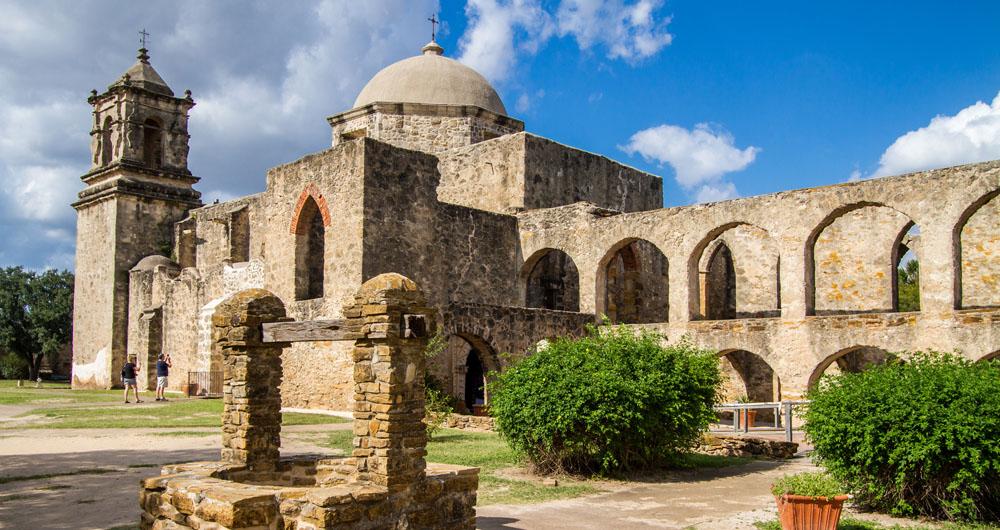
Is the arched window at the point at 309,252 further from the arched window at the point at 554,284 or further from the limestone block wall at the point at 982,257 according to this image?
the limestone block wall at the point at 982,257

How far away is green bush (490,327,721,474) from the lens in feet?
33.0

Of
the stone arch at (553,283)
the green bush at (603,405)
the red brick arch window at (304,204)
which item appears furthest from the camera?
the stone arch at (553,283)

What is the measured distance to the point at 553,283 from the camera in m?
22.7

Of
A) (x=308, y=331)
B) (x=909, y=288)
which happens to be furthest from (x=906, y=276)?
(x=308, y=331)

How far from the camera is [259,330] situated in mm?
7379

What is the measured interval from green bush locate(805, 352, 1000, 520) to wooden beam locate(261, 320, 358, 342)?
471 cm

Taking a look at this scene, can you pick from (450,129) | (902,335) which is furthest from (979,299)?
(450,129)

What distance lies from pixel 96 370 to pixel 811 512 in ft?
85.1

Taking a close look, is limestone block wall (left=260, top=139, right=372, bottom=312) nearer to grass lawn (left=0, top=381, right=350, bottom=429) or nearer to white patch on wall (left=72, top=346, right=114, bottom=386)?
grass lawn (left=0, top=381, right=350, bottom=429)

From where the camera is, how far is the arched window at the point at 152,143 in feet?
97.9

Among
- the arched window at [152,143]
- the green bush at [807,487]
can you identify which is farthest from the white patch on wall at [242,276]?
the green bush at [807,487]

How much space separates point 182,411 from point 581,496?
10498 mm

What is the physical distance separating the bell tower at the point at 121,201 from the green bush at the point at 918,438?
24227 mm

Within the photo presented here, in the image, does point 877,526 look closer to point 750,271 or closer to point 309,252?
point 309,252
